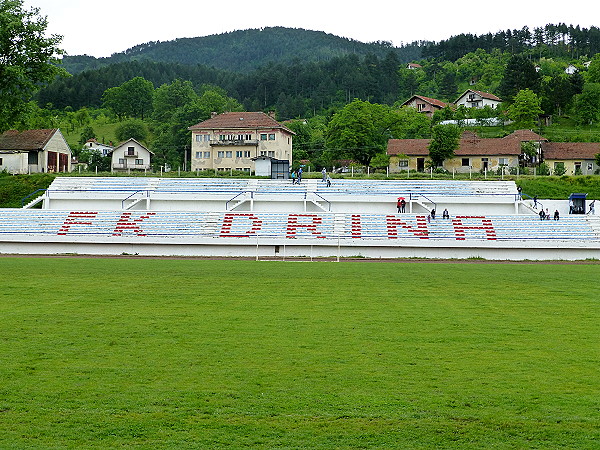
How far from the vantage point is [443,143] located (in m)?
63.7

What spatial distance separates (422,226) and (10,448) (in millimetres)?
34572

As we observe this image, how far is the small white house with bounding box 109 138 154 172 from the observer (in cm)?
7438

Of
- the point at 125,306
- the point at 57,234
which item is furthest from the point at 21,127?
the point at 125,306

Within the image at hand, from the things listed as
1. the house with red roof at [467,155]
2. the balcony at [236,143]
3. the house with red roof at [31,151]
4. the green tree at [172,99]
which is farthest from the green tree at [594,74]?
the house with red roof at [31,151]

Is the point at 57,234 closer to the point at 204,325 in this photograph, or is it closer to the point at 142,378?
the point at 204,325

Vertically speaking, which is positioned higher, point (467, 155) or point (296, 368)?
point (467, 155)

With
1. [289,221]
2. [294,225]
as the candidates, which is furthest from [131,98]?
[294,225]

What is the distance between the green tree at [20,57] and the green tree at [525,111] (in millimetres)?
66491

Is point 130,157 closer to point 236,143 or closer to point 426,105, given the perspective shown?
point 236,143

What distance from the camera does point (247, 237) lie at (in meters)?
37.3

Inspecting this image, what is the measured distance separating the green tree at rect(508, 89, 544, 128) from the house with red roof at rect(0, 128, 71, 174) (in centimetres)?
5922

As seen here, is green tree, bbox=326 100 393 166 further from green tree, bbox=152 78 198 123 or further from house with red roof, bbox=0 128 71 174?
green tree, bbox=152 78 198 123

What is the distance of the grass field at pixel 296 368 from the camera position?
6879mm

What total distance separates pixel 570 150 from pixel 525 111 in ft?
69.0
